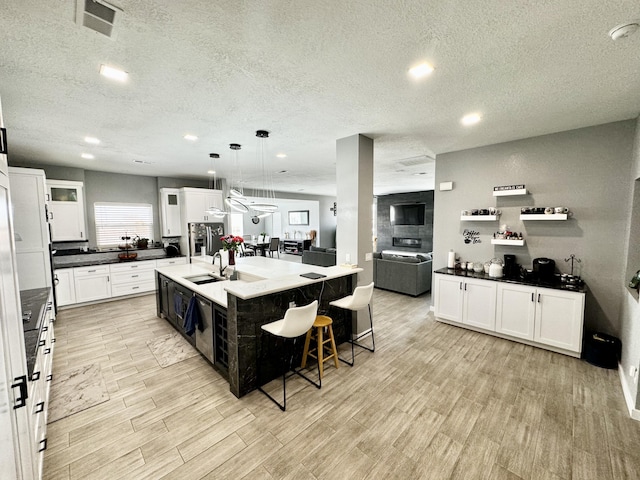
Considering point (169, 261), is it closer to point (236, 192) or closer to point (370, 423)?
point (236, 192)

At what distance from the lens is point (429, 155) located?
15.4 feet

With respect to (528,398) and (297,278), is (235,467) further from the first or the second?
(528,398)

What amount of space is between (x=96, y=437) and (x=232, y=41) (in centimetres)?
313

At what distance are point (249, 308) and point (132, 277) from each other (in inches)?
181

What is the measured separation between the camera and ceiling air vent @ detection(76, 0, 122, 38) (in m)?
1.37

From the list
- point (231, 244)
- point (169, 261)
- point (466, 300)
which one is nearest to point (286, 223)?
point (169, 261)

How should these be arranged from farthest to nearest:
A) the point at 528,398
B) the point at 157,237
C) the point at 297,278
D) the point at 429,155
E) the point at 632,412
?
the point at 157,237, the point at 429,155, the point at 297,278, the point at 528,398, the point at 632,412

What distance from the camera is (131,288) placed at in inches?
222

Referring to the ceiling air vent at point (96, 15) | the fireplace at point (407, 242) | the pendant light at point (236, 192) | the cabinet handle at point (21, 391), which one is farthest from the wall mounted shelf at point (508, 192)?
the fireplace at point (407, 242)

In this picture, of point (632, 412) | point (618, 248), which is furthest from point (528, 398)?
point (618, 248)

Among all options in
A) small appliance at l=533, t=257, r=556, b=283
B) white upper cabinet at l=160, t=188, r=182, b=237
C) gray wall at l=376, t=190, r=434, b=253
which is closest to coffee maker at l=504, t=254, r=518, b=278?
small appliance at l=533, t=257, r=556, b=283

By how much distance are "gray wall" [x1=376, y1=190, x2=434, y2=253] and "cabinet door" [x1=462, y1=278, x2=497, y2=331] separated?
579 centimetres

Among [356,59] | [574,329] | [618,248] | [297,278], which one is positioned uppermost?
[356,59]

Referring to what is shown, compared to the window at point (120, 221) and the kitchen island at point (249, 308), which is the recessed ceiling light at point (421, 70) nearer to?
the kitchen island at point (249, 308)
